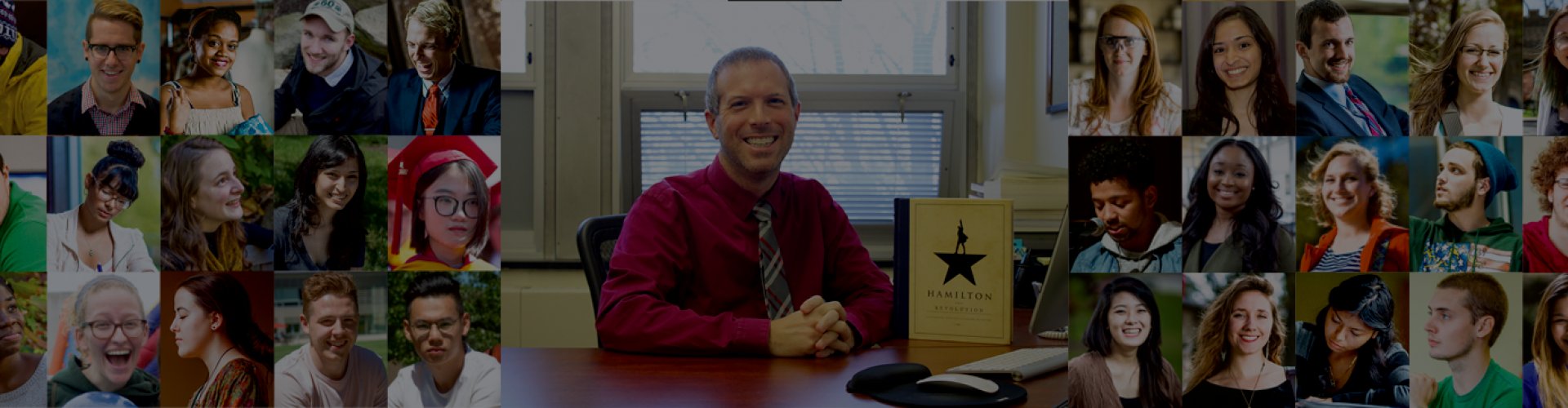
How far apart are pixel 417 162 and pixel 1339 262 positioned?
3.24 ft

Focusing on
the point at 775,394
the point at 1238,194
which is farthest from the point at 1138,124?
the point at 775,394

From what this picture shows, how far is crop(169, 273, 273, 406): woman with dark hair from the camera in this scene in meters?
1.19

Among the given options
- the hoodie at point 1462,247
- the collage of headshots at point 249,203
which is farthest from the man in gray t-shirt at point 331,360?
the hoodie at point 1462,247

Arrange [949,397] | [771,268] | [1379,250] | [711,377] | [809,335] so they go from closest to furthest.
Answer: [1379,250] → [949,397] → [711,377] → [809,335] → [771,268]

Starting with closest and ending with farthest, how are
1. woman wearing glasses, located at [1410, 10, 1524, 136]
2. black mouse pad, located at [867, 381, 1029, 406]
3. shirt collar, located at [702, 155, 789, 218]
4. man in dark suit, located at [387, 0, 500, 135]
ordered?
man in dark suit, located at [387, 0, 500, 135], woman wearing glasses, located at [1410, 10, 1524, 136], black mouse pad, located at [867, 381, 1029, 406], shirt collar, located at [702, 155, 789, 218]

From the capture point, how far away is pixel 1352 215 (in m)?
1.22

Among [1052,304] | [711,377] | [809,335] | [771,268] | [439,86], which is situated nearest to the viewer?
[439,86]

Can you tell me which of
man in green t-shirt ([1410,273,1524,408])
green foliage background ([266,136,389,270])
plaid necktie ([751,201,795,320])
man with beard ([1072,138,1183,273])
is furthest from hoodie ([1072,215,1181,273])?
plaid necktie ([751,201,795,320])

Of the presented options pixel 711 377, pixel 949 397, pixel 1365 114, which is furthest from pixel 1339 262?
pixel 711 377

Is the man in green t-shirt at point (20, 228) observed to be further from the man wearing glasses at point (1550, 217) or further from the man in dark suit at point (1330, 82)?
the man wearing glasses at point (1550, 217)

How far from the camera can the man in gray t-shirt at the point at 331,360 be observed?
118 centimetres

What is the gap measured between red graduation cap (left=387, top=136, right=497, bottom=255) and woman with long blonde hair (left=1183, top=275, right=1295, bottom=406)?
79cm

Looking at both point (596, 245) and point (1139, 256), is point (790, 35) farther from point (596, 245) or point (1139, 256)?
point (1139, 256)

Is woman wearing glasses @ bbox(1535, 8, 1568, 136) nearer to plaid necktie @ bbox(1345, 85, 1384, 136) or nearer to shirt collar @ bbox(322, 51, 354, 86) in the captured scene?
plaid necktie @ bbox(1345, 85, 1384, 136)
